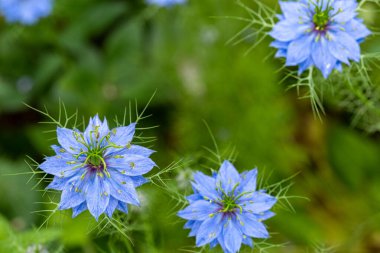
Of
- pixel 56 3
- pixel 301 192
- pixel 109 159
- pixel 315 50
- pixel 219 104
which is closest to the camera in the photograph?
pixel 109 159

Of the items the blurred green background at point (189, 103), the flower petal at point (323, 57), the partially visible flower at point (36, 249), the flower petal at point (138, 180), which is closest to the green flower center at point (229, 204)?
the flower petal at point (138, 180)

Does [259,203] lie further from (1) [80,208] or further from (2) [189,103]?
(2) [189,103]

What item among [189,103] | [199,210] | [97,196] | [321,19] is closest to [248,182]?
[199,210]

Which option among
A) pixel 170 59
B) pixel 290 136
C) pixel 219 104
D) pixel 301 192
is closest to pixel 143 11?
pixel 170 59

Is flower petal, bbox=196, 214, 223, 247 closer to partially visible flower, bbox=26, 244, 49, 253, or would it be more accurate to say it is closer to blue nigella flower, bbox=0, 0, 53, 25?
partially visible flower, bbox=26, 244, 49, 253

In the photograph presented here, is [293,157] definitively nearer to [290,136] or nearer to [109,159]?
[290,136]

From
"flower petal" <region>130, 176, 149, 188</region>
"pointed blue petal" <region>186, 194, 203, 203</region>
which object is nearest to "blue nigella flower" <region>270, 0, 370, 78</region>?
"pointed blue petal" <region>186, 194, 203, 203</region>
